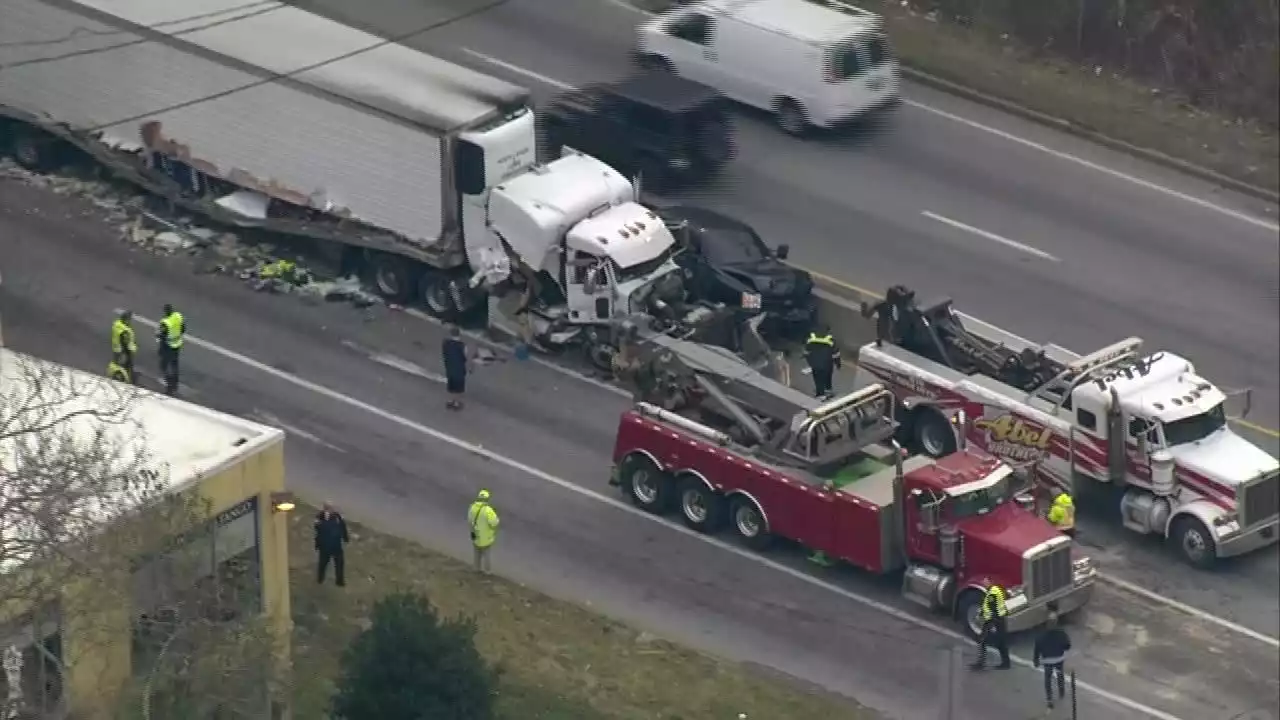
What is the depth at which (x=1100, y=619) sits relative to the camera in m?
33.2

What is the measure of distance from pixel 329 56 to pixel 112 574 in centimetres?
1796

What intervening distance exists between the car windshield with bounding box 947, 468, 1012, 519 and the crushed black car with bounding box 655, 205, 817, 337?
6597mm

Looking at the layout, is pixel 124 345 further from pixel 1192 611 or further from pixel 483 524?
pixel 1192 611

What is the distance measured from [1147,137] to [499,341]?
1408 centimetres

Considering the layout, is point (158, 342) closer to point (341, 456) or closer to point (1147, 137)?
point (341, 456)

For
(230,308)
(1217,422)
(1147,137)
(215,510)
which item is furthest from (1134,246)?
(215,510)

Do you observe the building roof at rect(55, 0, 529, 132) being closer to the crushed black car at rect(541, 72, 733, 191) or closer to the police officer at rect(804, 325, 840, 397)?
the crushed black car at rect(541, 72, 733, 191)

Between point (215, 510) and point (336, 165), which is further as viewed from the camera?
point (336, 165)

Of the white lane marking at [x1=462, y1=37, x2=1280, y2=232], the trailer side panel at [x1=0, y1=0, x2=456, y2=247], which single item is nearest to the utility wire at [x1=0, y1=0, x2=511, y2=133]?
the trailer side panel at [x1=0, y1=0, x2=456, y2=247]

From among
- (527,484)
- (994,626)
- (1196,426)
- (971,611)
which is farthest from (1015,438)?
(527,484)

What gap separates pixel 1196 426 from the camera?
114 ft

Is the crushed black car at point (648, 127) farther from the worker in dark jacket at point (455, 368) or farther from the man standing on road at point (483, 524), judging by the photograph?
the man standing on road at point (483, 524)

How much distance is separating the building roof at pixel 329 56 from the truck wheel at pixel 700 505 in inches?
275

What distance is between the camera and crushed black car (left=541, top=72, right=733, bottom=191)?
4206 cm
